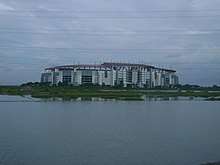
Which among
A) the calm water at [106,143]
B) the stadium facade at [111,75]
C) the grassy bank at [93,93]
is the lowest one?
the calm water at [106,143]

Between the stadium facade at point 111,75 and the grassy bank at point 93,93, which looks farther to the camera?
the stadium facade at point 111,75

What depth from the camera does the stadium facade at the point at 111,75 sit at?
9981 cm

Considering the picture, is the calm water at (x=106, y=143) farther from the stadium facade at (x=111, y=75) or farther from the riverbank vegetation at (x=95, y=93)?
the stadium facade at (x=111, y=75)

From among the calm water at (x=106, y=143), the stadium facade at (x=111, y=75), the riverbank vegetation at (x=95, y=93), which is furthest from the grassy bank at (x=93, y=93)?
the calm water at (x=106, y=143)

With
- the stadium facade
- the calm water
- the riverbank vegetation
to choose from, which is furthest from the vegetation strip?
the calm water

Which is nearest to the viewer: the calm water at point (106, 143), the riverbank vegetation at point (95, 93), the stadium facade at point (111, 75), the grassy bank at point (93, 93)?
the calm water at point (106, 143)

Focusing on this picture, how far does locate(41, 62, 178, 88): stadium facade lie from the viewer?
327 feet

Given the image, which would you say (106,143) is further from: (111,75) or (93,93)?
(111,75)

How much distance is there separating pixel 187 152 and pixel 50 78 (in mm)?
96615

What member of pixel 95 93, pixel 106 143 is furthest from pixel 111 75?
pixel 106 143

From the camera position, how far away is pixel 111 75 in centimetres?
10050

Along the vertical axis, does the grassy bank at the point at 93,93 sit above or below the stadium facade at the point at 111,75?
below

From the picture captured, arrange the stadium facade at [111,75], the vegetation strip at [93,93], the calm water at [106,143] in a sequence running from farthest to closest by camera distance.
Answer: the stadium facade at [111,75] < the vegetation strip at [93,93] < the calm water at [106,143]

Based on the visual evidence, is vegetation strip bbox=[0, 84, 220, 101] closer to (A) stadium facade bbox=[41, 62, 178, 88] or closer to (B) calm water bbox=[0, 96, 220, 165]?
(A) stadium facade bbox=[41, 62, 178, 88]
